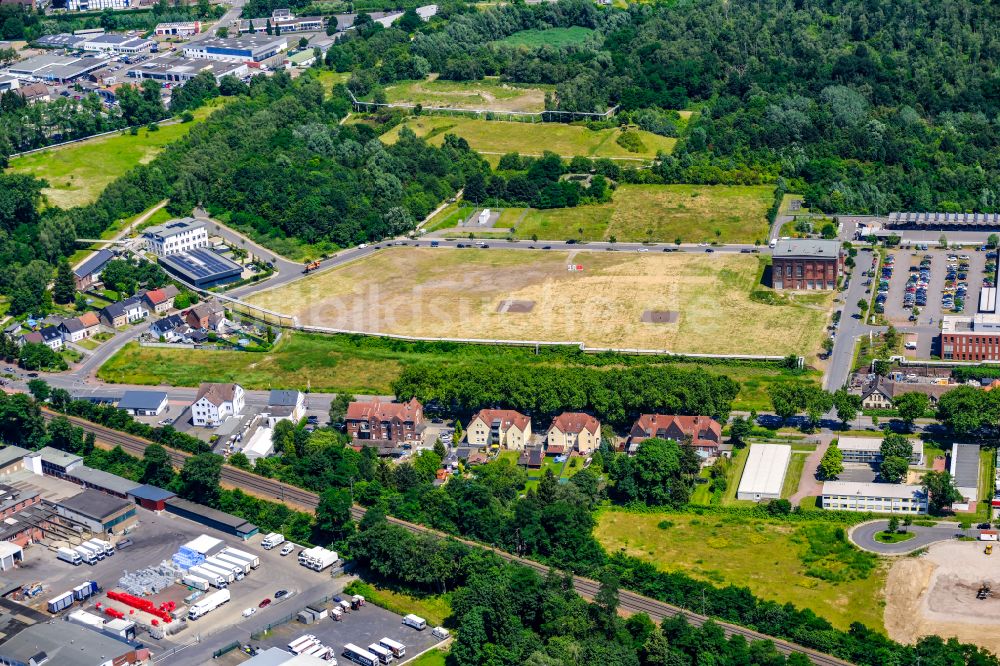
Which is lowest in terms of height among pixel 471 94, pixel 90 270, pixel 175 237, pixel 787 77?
pixel 90 270

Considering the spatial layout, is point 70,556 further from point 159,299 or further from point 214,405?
point 159,299

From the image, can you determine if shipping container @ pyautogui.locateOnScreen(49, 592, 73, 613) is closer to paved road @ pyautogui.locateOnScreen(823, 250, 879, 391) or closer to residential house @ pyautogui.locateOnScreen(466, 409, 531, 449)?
residential house @ pyautogui.locateOnScreen(466, 409, 531, 449)

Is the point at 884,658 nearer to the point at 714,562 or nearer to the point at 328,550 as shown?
the point at 714,562

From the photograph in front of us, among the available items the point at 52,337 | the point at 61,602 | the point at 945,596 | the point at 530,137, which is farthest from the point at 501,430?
the point at 530,137

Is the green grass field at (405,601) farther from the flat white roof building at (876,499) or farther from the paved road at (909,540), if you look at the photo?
the flat white roof building at (876,499)

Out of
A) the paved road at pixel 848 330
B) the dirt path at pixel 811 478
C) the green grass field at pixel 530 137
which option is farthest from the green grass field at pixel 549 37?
the dirt path at pixel 811 478

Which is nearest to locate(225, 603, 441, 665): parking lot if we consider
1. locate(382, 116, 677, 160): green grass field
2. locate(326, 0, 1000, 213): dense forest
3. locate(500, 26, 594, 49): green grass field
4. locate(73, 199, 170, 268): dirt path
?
locate(73, 199, 170, 268): dirt path

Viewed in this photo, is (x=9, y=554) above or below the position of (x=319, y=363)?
below
